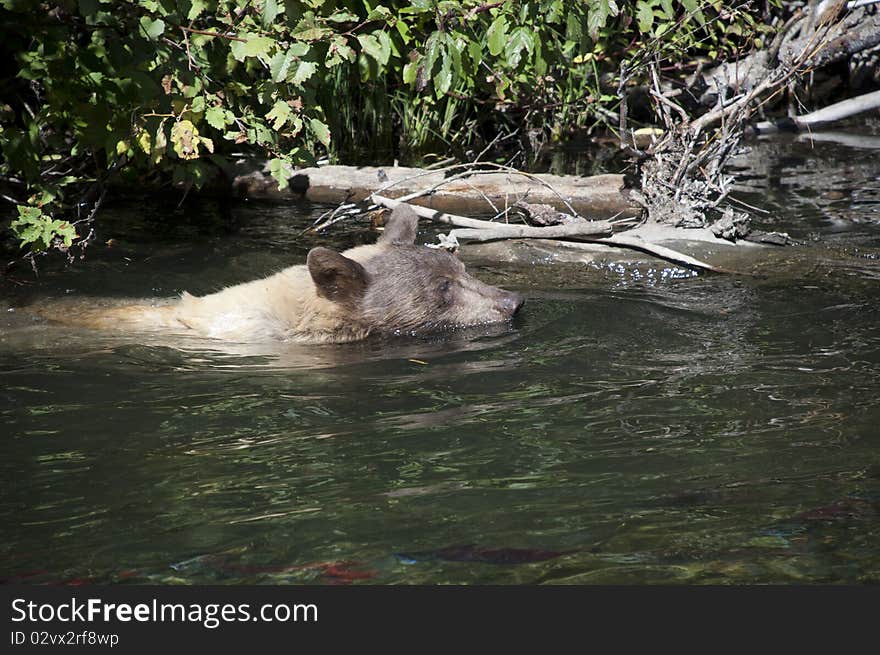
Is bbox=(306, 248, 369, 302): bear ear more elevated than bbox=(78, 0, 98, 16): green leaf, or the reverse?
bbox=(78, 0, 98, 16): green leaf

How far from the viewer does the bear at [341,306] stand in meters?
7.00

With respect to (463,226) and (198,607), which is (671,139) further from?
(198,607)

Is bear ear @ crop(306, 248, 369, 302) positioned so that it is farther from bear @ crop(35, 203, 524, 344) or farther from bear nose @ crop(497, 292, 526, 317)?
bear nose @ crop(497, 292, 526, 317)

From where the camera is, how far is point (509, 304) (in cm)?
712

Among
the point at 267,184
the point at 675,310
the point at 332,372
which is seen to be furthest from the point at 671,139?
the point at 332,372

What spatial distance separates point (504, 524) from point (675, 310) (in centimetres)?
378

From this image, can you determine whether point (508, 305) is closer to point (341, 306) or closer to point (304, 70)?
point (341, 306)

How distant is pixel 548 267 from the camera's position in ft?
28.5

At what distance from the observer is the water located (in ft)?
11.8

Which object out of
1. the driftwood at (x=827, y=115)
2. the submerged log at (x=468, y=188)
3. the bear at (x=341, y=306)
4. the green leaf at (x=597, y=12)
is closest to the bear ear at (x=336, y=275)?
the bear at (x=341, y=306)

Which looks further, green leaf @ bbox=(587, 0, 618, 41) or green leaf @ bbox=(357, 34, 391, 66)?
green leaf @ bbox=(357, 34, 391, 66)

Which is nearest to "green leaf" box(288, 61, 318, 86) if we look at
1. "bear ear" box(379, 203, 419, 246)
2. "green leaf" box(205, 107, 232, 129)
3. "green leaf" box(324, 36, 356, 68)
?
"green leaf" box(324, 36, 356, 68)

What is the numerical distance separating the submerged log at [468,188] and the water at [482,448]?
8.77 ft

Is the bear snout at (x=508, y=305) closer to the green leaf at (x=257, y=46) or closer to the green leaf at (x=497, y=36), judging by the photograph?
the green leaf at (x=497, y=36)
